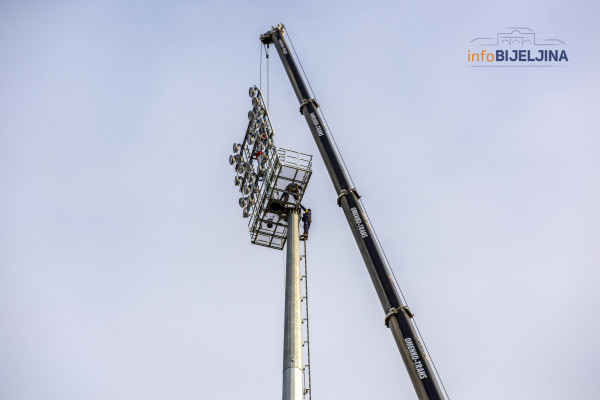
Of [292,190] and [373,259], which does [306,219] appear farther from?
[373,259]

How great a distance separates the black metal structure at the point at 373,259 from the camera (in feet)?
Result: 98.0

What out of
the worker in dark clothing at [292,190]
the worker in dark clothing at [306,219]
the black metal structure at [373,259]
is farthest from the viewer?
the worker in dark clothing at [292,190]

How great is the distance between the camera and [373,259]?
34.5 m

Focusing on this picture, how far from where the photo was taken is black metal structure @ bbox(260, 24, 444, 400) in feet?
98.0

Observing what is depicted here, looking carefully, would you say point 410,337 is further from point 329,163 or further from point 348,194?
point 329,163

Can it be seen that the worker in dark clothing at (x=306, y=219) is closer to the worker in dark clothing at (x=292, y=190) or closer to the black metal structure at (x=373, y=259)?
the worker in dark clothing at (x=292, y=190)

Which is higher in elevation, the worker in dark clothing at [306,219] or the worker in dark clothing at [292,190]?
the worker in dark clothing at [292,190]

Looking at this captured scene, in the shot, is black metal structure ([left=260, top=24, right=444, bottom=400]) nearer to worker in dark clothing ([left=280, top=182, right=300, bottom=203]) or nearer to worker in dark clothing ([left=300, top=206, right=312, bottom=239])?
worker in dark clothing ([left=280, top=182, right=300, bottom=203])

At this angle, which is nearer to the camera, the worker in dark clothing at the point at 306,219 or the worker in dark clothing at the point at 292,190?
the worker in dark clothing at the point at 306,219

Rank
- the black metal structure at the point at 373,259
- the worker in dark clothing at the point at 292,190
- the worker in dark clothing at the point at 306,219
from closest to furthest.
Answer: the black metal structure at the point at 373,259 → the worker in dark clothing at the point at 306,219 → the worker in dark clothing at the point at 292,190

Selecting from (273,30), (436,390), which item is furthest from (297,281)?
(273,30)

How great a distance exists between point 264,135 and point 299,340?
45.2ft

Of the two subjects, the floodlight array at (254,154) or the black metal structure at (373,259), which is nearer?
the black metal structure at (373,259)

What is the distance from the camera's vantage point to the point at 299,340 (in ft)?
118
